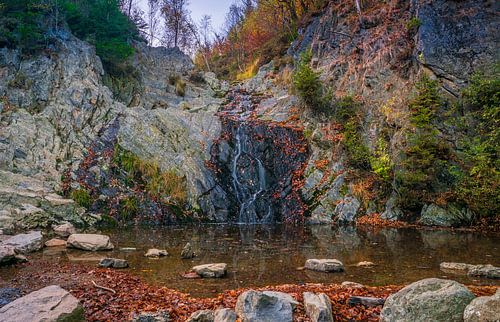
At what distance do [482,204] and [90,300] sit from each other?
12.9 metres

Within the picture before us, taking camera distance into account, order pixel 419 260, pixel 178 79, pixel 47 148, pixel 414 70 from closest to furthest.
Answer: pixel 419 260, pixel 47 148, pixel 414 70, pixel 178 79

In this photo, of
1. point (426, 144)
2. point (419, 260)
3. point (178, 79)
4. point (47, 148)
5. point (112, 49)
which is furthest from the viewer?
point (178, 79)

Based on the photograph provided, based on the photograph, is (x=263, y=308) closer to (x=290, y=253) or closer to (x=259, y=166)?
(x=290, y=253)

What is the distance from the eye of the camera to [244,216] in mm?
15359

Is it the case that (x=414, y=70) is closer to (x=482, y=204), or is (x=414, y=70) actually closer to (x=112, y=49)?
(x=482, y=204)

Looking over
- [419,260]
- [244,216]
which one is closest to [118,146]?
[244,216]

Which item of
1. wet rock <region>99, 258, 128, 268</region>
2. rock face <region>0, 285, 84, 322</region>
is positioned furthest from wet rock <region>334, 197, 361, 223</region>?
rock face <region>0, 285, 84, 322</region>

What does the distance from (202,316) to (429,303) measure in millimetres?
2843

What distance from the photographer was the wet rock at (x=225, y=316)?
431cm

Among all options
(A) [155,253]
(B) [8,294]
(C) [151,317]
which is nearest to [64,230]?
(A) [155,253]

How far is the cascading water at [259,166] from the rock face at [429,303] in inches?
434

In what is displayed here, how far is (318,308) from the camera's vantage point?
14.5 feet

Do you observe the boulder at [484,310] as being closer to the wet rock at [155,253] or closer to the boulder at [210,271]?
the boulder at [210,271]

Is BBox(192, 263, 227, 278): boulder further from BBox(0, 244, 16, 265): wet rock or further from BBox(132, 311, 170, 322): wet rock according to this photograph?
BBox(0, 244, 16, 265): wet rock
